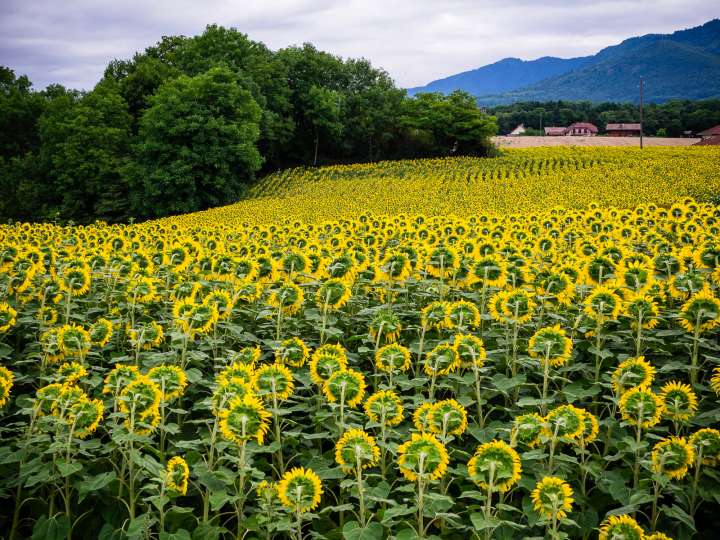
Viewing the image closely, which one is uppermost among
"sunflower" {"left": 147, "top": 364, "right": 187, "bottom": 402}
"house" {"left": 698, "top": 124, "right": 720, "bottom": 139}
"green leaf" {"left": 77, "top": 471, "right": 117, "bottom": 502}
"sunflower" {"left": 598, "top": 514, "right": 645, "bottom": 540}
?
"house" {"left": 698, "top": 124, "right": 720, "bottom": 139}

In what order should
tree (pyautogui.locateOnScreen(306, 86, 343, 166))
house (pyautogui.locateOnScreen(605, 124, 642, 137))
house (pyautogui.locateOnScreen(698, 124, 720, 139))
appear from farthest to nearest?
house (pyautogui.locateOnScreen(605, 124, 642, 137)), house (pyautogui.locateOnScreen(698, 124, 720, 139)), tree (pyautogui.locateOnScreen(306, 86, 343, 166))

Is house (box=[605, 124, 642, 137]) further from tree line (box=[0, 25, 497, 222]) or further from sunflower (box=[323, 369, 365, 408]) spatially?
sunflower (box=[323, 369, 365, 408])

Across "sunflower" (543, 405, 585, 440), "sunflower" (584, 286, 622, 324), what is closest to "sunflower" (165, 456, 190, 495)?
"sunflower" (543, 405, 585, 440)

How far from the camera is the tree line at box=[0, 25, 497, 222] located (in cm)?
3638

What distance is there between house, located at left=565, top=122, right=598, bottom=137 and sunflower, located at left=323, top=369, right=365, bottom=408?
4174 inches

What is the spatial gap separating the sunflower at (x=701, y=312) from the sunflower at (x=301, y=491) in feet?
8.65

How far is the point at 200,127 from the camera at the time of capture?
→ 118 ft

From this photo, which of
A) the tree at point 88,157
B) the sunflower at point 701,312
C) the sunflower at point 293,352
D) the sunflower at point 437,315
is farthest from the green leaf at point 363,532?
the tree at point 88,157

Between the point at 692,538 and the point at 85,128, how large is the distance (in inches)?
1709

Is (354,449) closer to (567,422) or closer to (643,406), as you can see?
(567,422)

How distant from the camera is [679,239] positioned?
6863 millimetres

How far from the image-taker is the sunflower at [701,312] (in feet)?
12.1

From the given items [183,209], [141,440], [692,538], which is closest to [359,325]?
[141,440]

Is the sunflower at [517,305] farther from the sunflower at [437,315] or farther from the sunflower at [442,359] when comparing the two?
the sunflower at [442,359]
